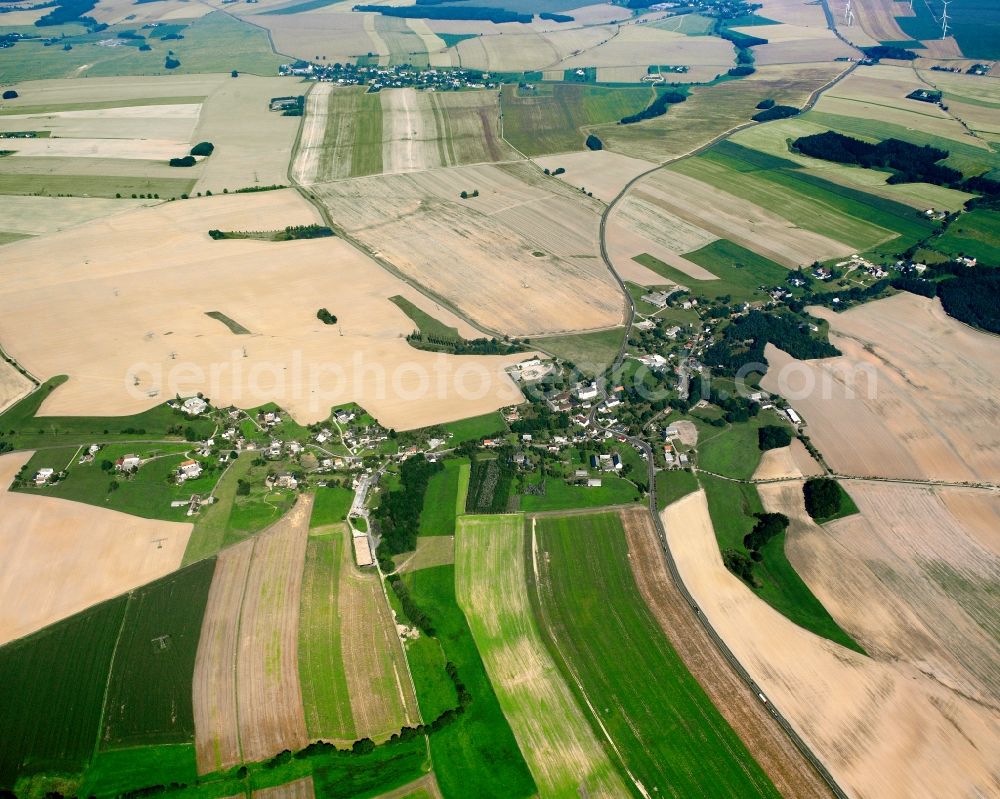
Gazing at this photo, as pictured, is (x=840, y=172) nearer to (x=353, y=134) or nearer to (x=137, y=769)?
(x=353, y=134)

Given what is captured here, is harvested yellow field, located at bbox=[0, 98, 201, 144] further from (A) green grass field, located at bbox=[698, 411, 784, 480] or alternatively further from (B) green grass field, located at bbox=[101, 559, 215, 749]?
(A) green grass field, located at bbox=[698, 411, 784, 480]

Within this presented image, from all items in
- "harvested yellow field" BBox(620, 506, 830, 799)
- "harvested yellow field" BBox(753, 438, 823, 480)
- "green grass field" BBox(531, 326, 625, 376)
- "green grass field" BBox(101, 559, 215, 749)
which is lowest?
"green grass field" BBox(101, 559, 215, 749)

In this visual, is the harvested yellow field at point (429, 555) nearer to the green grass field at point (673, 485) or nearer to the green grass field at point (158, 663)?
the green grass field at point (158, 663)

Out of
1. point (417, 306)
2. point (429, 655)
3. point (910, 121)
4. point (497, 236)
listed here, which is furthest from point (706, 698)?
point (910, 121)

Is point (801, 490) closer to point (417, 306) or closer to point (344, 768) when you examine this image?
point (344, 768)

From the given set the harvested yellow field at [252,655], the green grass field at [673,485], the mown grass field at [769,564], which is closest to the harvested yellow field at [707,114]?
the green grass field at [673,485]

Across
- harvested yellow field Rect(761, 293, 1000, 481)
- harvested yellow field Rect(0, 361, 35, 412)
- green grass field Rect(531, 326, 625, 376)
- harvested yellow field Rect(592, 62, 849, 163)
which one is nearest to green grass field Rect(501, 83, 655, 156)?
harvested yellow field Rect(592, 62, 849, 163)
